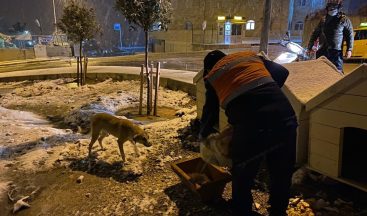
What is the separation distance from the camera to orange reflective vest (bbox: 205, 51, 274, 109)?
261cm

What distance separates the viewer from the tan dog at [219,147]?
2.91 m

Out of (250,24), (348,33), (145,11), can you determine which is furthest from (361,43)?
(250,24)

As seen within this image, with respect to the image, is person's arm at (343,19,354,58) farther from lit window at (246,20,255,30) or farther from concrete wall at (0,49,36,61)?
lit window at (246,20,255,30)

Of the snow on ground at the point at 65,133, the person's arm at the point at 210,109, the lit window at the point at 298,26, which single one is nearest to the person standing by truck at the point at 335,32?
the snow on ground at the point at 65,133

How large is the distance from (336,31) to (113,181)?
16.1 feet

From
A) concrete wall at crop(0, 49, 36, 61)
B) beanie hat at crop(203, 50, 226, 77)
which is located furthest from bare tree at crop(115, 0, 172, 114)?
concrete wall at crop(0, 49, 36, 61)

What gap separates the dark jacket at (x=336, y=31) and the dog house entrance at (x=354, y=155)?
2.67 meters

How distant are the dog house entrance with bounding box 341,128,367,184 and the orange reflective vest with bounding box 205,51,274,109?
1700mm

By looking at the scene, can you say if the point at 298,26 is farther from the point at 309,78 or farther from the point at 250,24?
the point at 309,78

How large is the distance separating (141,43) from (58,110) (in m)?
61.4

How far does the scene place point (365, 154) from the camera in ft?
13.2

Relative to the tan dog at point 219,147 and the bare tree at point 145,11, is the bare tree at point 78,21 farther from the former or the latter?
the tan dog at point 219,147

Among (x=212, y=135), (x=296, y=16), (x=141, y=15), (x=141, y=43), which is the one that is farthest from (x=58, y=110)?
(x=141, y=43)

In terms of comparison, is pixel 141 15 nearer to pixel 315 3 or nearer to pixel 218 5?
pixel 218 5
